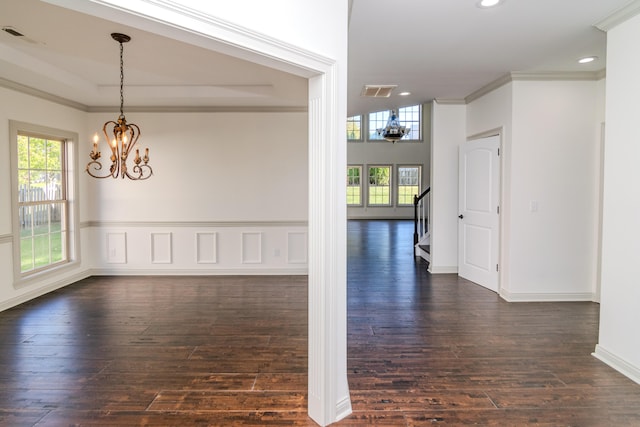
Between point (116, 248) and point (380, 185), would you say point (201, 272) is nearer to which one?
point (116, 248)

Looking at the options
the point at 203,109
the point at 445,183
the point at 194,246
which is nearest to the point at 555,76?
the point at 445,183

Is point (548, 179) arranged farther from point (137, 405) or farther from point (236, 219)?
point (137, 405)

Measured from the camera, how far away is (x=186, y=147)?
583 centimetres

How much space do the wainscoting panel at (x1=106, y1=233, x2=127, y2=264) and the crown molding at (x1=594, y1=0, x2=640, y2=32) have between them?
621cm

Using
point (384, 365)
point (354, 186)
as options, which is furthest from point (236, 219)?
point (354, 186)

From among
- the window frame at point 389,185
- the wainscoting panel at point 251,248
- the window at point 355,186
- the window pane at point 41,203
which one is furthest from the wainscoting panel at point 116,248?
the window frame at point 389,185

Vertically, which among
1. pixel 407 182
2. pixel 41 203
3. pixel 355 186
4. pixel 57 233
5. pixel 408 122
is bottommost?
pixel 57 233

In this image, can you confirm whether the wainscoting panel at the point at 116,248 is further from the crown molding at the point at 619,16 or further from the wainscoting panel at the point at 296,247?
the crown molding at the point at 619,16

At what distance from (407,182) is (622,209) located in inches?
468

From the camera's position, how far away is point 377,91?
5273 mm

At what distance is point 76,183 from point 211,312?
10.2 feet

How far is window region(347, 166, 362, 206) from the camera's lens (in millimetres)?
14484

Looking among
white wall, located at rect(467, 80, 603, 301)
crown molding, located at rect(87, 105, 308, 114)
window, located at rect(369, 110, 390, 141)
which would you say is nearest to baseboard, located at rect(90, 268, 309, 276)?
crown molding, located at rect(87, 105, 308, 114)

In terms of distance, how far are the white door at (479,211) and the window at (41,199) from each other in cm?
566
